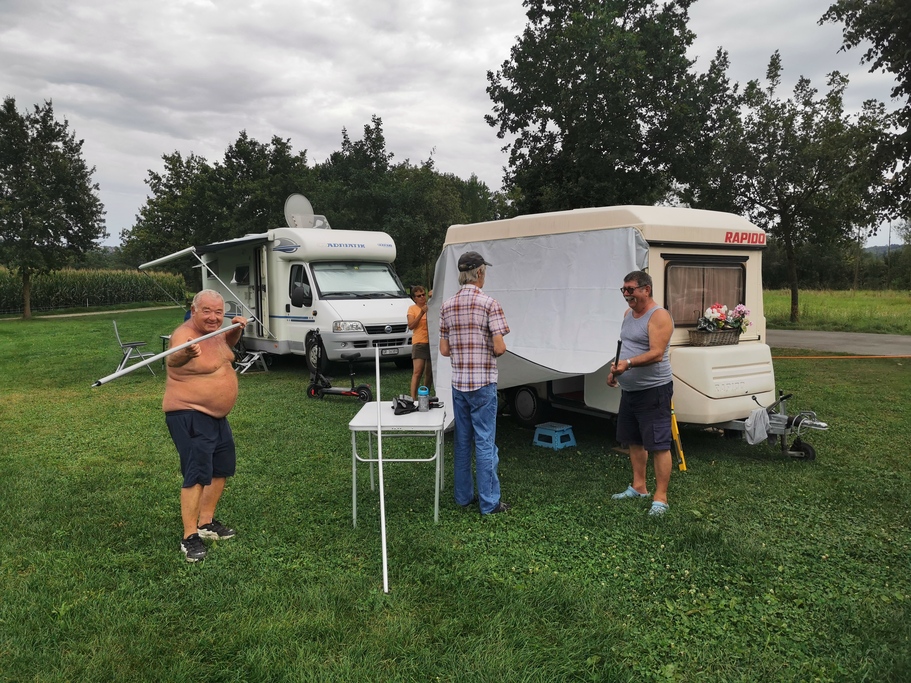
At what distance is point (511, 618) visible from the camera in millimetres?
3123

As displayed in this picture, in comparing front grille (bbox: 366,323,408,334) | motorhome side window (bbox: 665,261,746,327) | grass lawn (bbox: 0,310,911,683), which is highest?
motorhome side window (bbox: 665,261,746,327)

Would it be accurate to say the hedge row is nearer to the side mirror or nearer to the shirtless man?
the side mirror

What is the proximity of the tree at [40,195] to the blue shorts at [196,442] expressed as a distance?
26015 mm

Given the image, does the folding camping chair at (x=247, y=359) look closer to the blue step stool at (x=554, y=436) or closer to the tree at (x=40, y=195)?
the blue step stool at (x=554, y=436)

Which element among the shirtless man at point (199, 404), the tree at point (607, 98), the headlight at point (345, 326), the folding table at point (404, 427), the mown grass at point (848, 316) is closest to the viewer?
the shirtless man at point (199, 404)

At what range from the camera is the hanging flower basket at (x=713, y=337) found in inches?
229

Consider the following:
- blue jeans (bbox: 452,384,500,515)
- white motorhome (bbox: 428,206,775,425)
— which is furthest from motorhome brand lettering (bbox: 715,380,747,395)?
blue jeans (bbox: 452,384,500,515)

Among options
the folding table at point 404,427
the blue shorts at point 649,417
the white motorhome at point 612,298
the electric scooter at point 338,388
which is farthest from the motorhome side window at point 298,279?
the blue shorts at point 649,417

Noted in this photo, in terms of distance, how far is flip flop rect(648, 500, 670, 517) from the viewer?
171 inches

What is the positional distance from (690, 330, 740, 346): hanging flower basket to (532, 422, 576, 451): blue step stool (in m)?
1.44

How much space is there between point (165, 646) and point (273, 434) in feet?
13.2

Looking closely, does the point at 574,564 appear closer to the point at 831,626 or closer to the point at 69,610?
the point at 831,626

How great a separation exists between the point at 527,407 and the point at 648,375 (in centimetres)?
272

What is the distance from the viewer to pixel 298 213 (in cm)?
1205
